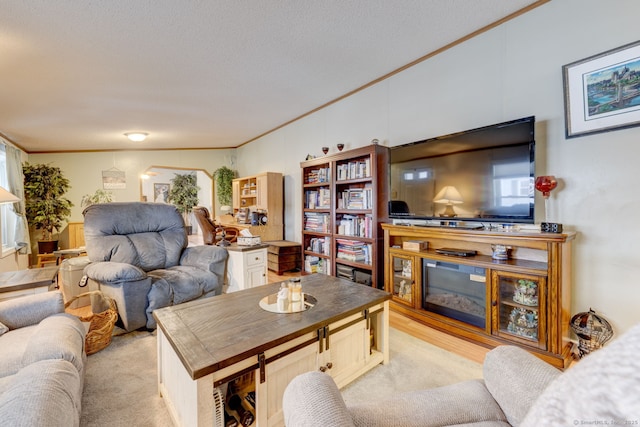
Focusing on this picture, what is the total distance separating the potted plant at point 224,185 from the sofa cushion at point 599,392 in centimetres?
670

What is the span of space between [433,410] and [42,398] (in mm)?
1194

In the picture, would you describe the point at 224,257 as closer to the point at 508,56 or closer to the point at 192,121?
the point at 192,121

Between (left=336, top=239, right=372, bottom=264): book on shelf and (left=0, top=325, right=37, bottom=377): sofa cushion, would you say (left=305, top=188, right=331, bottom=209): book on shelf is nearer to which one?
(left=336, top=239, right=372, bottom=264): book on shelf

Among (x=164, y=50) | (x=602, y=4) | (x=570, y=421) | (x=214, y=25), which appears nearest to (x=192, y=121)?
(x=164, y=50)

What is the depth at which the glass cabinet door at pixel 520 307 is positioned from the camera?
6.14 ft

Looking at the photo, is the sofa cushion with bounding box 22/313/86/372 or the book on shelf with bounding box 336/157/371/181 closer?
the sofa cushion with bounding box 22/313/86/372

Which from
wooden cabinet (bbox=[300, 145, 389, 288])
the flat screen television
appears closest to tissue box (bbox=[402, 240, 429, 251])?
the flat screen television

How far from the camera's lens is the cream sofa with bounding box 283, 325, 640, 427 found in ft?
1.00

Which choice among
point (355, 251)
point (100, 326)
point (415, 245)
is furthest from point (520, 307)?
point (100, 326)

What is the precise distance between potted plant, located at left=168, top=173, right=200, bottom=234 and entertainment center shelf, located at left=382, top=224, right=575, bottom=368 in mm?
7894

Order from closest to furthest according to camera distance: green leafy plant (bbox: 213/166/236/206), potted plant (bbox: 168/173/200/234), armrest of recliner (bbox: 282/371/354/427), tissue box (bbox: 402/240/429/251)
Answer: armrest of recliner (bbox: 282/371/354/427) → tissue box (bbox: 402/240/429/251) → green leafy plant (bbox: 213/166/236/206) → potted plant (bbox: 168/173/200/234)

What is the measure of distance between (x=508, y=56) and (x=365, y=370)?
2662 mm

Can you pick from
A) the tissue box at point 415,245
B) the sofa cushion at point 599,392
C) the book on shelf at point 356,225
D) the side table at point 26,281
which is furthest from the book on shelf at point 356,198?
the sofa cushion at point 599,392

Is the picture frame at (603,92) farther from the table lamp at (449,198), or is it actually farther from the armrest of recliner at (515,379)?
the armrest of recliner at (515,379)
